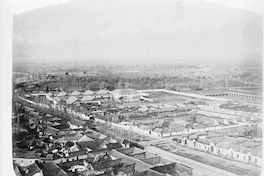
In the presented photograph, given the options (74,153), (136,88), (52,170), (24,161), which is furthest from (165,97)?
(24,161)

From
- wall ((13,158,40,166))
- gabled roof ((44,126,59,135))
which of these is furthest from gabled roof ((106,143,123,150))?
wall ((13,158,40,166))

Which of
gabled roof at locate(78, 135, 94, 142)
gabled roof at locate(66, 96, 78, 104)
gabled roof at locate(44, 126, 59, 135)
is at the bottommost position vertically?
gabled roof at locate(78, 135, 94, 142)

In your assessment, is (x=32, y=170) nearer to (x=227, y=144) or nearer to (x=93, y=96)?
(x=93, y=96)

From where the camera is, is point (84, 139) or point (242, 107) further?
point (242, 107)

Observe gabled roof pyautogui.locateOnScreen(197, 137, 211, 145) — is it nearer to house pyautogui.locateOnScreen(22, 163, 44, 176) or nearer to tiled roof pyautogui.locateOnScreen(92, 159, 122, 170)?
tiled roof pyautogui.locateOnScreen(92, 159, 122, 170)

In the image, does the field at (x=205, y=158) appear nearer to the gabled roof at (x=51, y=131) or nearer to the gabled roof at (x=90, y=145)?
the gabled roof at (x=90, y=145)

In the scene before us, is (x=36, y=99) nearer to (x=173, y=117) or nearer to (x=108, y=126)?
(x=108, y=126)

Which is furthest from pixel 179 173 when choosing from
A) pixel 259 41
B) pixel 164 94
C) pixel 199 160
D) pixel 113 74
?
pixel 259 41
